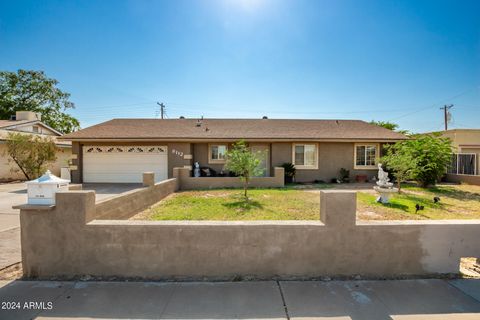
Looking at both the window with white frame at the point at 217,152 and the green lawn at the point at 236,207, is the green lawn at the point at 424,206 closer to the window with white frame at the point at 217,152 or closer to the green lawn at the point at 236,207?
the green lawn at the point at 236,207

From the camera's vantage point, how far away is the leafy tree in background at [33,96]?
30531mm

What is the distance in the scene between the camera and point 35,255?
3.49m

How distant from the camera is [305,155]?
1421 centimetres

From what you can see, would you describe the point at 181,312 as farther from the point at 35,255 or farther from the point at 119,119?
the point at 119,119

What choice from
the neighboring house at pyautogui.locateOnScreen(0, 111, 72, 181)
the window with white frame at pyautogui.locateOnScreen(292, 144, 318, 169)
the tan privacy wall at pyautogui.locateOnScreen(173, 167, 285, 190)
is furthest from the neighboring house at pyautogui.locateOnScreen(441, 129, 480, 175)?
the neighboring house at pyautogui.locateOnScreen(0, 111, 72, 181)

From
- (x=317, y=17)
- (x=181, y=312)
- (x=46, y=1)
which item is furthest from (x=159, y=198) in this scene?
(x=317, y=17)

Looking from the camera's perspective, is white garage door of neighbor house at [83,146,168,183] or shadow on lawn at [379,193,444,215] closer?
shadow on lawn at [379,193,444,215]

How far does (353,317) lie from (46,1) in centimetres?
1305

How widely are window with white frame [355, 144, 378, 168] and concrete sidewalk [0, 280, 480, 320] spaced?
11734 millimetres

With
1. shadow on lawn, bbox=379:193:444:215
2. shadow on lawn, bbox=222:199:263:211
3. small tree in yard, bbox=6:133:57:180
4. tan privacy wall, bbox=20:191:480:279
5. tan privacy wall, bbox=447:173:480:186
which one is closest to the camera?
tan privacy wall, bbox=20:191:480:279

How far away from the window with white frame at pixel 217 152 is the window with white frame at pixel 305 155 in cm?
446

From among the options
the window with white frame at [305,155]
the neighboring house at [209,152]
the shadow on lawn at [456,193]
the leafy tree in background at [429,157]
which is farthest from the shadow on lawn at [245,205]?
the shadow on lawn at [456,193]

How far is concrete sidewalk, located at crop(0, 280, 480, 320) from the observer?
2684mm

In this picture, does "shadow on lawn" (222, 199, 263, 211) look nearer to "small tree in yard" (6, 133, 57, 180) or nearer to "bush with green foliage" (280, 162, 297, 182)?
"bush with green foliage" (280, 162, 297, 182)
